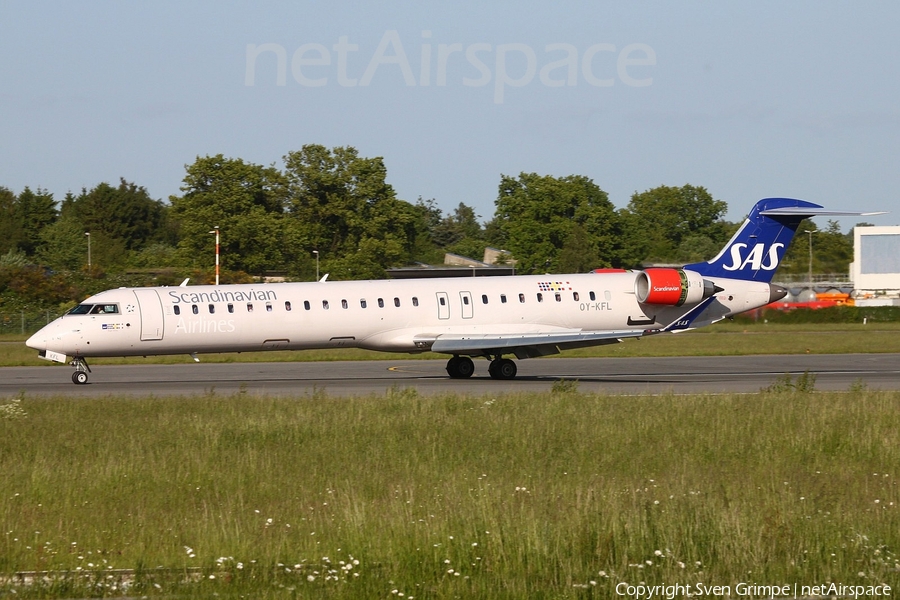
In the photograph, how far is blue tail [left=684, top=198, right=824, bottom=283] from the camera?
95.5ft

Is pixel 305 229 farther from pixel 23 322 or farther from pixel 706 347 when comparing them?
pixel 706 347

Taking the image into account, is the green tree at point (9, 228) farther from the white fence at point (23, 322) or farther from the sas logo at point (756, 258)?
the sas logo at point (756, 258)

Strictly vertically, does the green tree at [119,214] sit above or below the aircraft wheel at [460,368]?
above

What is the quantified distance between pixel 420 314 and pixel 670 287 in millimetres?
6499

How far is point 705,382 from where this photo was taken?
25.0m

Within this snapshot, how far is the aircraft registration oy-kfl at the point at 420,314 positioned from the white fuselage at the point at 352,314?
1.0 inches

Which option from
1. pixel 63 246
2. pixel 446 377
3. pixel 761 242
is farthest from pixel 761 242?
pixel 63 246

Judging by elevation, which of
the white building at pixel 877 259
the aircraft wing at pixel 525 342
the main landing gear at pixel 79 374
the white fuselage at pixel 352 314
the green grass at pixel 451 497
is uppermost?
the white building at pixel 877 259

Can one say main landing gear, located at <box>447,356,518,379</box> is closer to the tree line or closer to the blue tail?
the blue tail

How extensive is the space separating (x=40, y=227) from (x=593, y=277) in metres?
91.0

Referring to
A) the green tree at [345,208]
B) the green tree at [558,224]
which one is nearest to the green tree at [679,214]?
the green tree at [558,224]

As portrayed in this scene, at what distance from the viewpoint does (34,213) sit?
106 meters

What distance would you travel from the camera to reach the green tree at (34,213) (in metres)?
104

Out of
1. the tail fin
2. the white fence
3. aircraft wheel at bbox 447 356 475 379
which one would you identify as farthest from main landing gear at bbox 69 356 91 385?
the white fence
